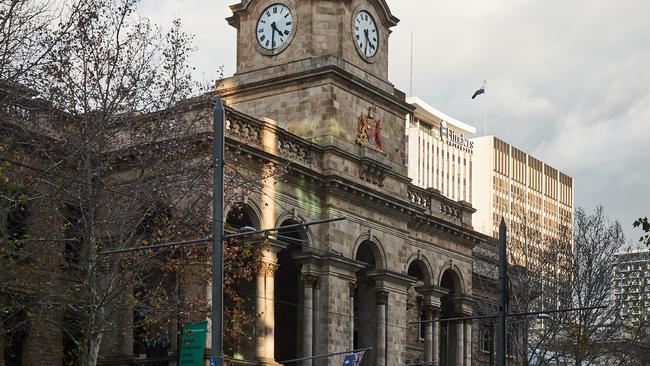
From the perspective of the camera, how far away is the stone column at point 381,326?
52.5m

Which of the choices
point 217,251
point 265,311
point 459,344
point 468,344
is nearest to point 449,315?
point 459,344

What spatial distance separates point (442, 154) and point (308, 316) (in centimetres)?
12478

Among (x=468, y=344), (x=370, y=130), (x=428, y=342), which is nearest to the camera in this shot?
(x=370, y=130)

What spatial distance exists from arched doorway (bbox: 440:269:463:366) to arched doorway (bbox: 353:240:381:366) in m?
6.31

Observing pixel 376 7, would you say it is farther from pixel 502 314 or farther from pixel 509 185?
pixel 509 185

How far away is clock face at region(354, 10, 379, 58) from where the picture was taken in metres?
52.6

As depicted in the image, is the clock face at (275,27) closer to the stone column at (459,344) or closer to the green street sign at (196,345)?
the stone column at (459,344)

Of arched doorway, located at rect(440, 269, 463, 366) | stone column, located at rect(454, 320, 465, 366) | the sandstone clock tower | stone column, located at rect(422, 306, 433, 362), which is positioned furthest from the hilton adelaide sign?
the sandstone clock tower

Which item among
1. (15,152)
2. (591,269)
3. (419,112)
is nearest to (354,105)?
(591,269)

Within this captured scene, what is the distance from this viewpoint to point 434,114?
560 feet

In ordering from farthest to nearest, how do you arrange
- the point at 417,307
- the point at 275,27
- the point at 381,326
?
1. the point at 417,307
2. the point at 381,326
3. the point at 275,27

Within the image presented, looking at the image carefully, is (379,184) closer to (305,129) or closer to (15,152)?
(305,129)

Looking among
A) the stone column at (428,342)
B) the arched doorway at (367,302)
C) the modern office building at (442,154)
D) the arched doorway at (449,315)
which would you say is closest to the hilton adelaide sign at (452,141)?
the modern office building at (442,154)

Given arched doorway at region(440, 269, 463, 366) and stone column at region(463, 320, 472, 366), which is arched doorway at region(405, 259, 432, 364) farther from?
stone column at region(463, 320, 472, 366)
